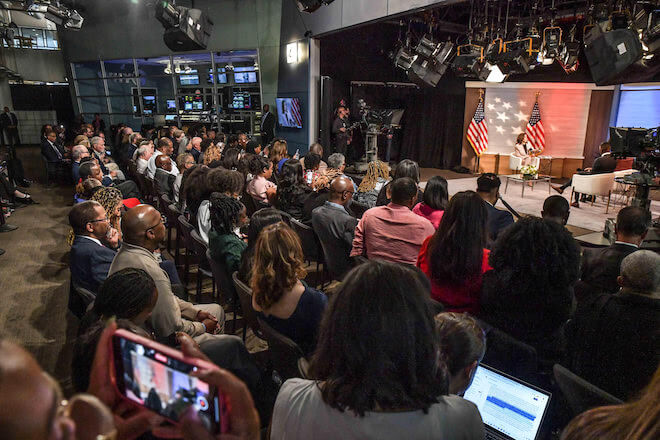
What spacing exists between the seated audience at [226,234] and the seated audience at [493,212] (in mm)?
2067

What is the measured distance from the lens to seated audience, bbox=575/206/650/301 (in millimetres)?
2664

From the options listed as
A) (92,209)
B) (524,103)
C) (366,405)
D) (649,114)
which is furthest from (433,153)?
(366,405)

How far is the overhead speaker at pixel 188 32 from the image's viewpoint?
24.6 feet

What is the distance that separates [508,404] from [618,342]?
597 mm

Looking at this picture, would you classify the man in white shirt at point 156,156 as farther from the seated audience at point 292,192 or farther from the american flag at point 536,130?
the american flag at point 536,130

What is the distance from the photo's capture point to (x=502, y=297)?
205cm

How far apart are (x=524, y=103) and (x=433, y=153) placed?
2840 mm

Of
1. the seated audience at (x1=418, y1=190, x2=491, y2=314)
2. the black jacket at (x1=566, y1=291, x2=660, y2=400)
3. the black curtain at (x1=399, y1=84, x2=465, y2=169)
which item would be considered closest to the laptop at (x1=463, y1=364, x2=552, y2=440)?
the black jacket at (x1=566, y1=291, x2=660, y2=400)

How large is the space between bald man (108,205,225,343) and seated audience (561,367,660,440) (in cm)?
173

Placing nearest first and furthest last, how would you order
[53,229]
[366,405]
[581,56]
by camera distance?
[366,405]
[53,229]
[581,56]

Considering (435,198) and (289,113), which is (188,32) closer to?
(289,113)

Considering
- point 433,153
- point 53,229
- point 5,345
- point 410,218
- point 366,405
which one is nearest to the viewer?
point 5,345

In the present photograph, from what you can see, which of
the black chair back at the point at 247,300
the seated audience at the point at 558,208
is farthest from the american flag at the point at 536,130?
the black chair back at the point at 247,300

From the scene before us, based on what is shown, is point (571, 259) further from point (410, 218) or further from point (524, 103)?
point (524, 103)
